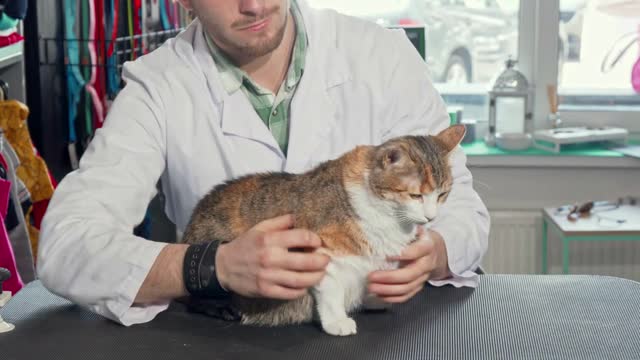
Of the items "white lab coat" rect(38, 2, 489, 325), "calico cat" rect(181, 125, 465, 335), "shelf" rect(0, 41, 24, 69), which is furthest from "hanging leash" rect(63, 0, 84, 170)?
"calico cat" rect(181, 125, 465, 335)

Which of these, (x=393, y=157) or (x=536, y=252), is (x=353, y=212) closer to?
(x=393, y=157)

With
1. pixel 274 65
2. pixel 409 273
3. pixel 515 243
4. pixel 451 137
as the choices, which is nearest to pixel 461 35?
pixel 515 243

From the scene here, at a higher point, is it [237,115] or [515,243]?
[237,115]

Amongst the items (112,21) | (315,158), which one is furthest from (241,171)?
(112,21)

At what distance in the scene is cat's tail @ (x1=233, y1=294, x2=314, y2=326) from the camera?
1.26 m

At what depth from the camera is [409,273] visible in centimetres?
126

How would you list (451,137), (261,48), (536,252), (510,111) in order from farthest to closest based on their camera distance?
(510,111), (536,252), (261,48), (451,137)

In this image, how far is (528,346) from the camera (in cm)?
117

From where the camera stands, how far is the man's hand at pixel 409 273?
1249 millimetres

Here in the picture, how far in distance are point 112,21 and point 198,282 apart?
155 cm

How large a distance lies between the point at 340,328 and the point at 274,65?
0.60m

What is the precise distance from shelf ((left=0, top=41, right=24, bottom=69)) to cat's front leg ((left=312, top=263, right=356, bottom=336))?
1.29 m

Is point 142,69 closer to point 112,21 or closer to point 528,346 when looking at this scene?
point 528,346

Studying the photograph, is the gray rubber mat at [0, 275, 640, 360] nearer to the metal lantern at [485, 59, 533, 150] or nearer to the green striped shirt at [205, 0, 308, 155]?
the green striped shirt at [205, 0, 308, 155]
